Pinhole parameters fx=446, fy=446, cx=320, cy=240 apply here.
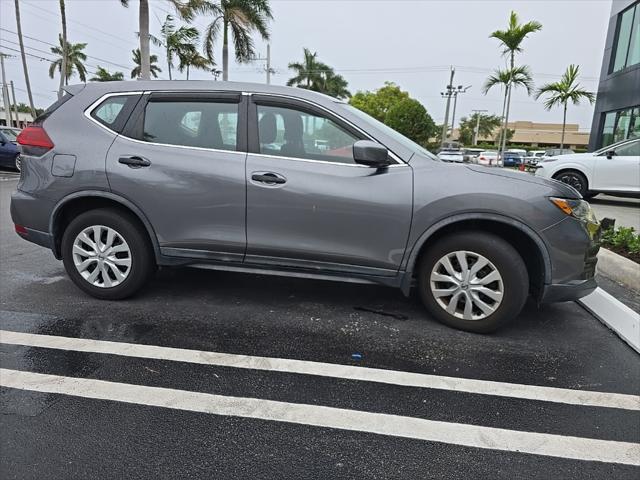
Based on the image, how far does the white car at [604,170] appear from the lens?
31.6 feet

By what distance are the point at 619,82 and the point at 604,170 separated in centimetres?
813

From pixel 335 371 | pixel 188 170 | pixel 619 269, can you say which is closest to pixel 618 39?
pixel 619 269

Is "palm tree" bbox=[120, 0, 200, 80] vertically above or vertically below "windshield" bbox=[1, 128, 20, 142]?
above

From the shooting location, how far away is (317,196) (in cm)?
333

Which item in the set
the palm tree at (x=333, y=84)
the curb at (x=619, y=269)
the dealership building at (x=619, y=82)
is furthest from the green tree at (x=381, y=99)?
the curb at (x=619, y=269)

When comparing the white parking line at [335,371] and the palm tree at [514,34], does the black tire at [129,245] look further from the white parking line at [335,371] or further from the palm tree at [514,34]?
the palm tree at [514,34]

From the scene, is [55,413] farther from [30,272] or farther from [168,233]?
[30,272]

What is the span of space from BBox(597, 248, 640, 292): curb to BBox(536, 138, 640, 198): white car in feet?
16.0

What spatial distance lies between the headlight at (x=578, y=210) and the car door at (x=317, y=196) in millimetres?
1072

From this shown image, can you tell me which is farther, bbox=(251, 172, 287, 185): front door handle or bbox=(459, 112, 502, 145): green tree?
bbox=(459, 112, 502, 145): green tree

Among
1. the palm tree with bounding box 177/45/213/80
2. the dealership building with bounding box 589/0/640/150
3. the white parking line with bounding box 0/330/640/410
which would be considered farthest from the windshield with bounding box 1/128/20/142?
the dealership building with bounding box 589/0/640/150

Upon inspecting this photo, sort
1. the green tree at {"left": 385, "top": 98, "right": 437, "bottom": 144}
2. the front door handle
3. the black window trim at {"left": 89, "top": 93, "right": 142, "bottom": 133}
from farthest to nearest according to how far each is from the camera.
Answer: the green tree at {"left": 385, "top": 98, "right": 437, "bottom": 144}, the black window trim at {"left": 89, "top": 93, "right": 142, "bottom": 133}, the front door handle

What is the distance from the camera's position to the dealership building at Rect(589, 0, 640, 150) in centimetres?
1472

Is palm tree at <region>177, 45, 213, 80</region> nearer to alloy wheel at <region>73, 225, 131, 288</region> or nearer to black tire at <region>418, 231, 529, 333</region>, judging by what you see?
alloy wheel at <region>73, 225, 131, 288</region>
